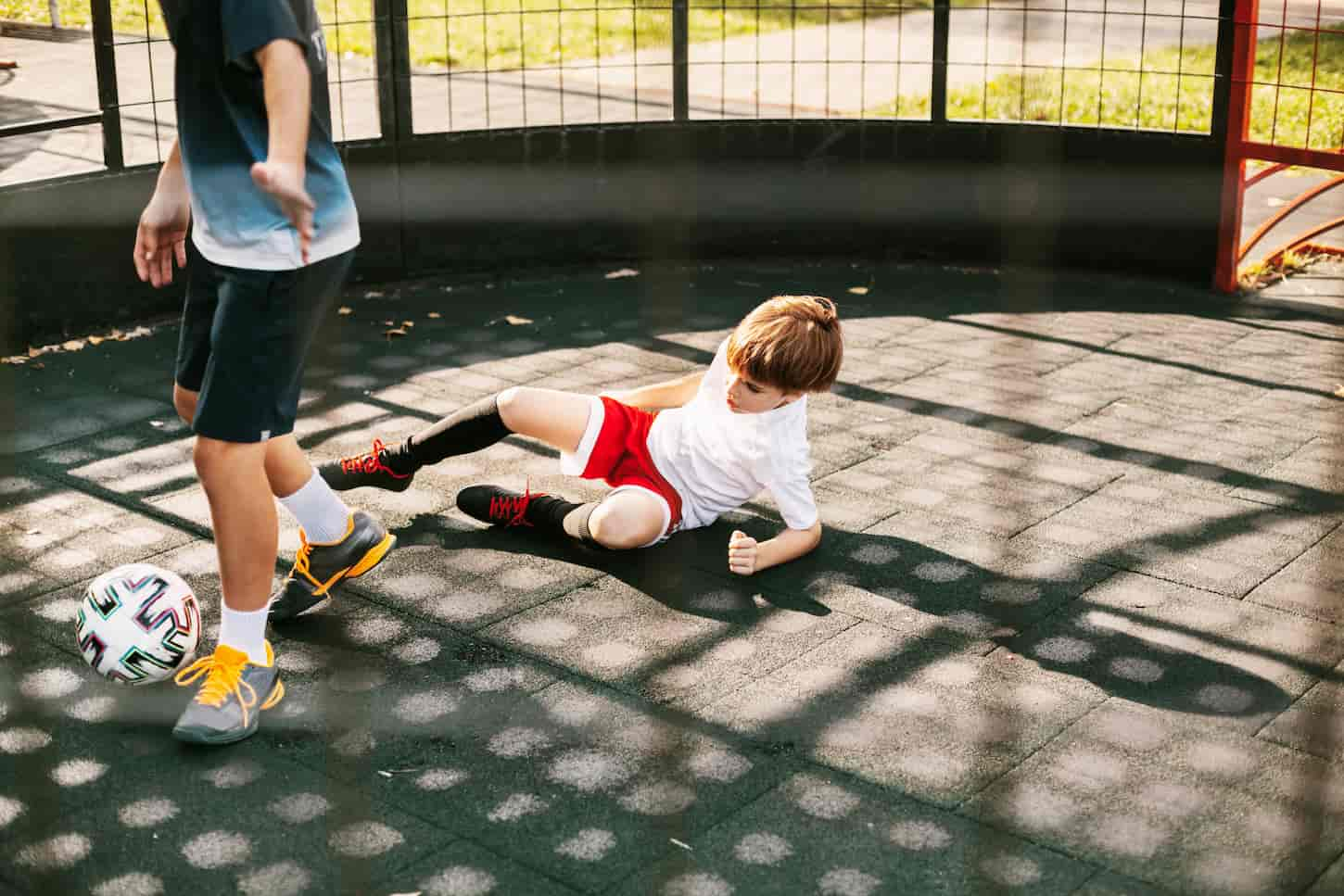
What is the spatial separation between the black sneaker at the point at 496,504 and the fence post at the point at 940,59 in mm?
4015

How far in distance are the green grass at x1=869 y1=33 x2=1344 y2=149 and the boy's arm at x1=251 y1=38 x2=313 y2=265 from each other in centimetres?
720

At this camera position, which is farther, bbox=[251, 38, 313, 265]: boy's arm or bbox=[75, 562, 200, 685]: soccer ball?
bbox=[75, 562, 200, 685]: soccer ball

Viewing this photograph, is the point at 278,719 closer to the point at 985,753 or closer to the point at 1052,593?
the point at 985,753

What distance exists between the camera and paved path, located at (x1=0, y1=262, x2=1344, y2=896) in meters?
3.10

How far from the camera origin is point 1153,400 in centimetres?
588

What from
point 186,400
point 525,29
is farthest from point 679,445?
point 525,29

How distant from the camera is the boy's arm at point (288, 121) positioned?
3043 millimetres

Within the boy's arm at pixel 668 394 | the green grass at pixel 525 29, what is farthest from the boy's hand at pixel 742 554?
the green grass at pixel 525 29

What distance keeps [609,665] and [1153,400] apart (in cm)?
284

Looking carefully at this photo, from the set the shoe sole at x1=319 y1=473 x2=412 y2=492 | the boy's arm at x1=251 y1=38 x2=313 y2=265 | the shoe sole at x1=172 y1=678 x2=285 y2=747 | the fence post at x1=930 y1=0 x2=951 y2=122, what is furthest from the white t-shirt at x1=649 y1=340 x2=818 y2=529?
the fence post at x1=930 y1=0 x2=951 y2=122

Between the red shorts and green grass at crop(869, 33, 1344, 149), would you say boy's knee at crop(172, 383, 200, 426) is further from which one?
green grass at crop(869, 33, 1344, 149)

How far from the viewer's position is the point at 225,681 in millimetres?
3551

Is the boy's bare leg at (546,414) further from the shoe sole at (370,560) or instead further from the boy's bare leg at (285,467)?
the boy's bare leg at (285,467)

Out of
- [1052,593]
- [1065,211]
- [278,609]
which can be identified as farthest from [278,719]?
[1065,211]
